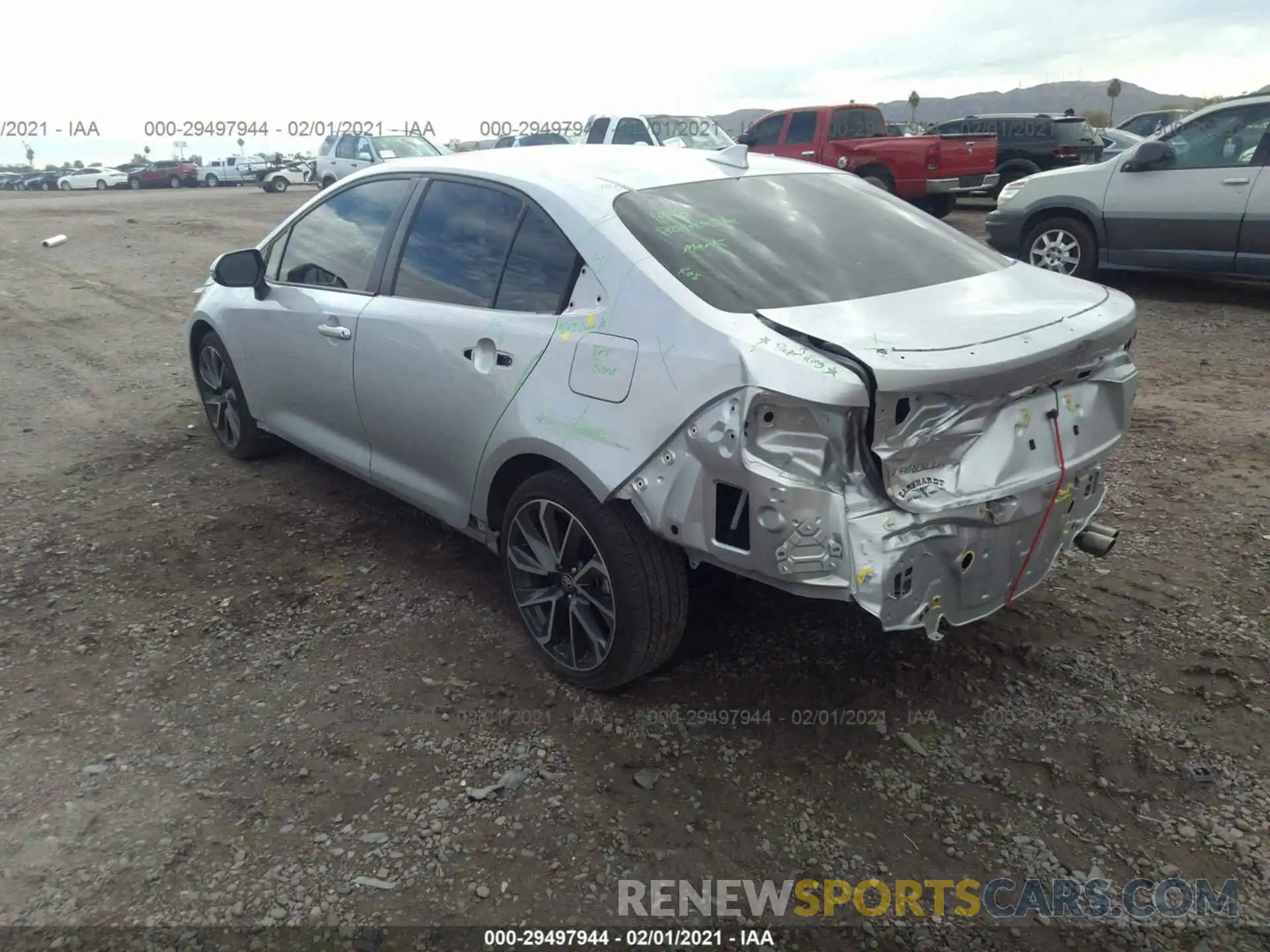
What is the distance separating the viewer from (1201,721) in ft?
9.50

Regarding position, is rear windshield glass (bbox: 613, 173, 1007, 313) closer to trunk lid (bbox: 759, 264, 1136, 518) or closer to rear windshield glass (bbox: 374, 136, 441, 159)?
trunk lid (bbox: 759, 264, 1136, 518)

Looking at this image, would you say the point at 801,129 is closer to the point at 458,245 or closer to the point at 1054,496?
the point at 458,245

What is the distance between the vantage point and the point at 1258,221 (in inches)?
299

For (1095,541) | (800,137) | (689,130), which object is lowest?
(1095,541)

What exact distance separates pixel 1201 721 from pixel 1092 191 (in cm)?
700

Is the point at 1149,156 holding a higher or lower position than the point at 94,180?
higher

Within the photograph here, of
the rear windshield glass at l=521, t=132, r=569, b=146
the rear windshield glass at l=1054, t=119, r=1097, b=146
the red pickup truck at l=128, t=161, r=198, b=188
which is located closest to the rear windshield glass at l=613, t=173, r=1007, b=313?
the rear windshield glass at l=1054, t=119, r=1097, b=146

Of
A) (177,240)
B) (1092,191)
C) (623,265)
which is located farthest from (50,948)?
(177,240)

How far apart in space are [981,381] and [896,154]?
12228 mm

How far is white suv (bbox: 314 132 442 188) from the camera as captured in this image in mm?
18469

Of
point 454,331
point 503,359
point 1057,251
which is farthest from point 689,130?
point 503,359

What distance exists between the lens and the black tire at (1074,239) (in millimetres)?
8680

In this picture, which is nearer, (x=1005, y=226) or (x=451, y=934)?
(x=451, y=934)

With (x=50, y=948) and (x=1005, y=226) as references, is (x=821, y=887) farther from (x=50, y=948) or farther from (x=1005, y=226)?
(x=1005, y=226)
